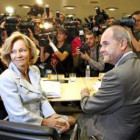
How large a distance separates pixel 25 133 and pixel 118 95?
77 cm

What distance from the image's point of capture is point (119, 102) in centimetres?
132

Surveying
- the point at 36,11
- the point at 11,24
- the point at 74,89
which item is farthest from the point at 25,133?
the point at 36,11

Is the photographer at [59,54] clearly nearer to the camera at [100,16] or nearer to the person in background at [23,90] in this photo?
the camera at [100,16]

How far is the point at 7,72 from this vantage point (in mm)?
1631

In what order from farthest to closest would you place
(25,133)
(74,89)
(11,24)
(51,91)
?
1. (11,24)
2. (74,89)
3. (51,91)
4. (25,133)

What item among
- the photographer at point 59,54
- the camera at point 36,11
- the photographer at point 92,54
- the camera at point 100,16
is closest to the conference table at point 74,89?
the photographer at point 92,54

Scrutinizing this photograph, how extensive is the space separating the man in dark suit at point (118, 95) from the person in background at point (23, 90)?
0.40 m

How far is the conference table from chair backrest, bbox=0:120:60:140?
1.30m

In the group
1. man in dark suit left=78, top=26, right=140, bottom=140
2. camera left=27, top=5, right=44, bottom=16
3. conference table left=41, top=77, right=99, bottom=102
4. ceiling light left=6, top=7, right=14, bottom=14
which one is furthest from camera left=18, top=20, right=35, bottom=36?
man in dark suit left=78, top=26, right=140, bottom=140

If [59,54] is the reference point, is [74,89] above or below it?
below

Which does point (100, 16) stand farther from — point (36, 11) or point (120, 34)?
point (120, 34)

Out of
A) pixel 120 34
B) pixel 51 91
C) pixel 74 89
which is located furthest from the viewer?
pixel 74 89

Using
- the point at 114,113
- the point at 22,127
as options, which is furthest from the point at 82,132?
the point at 22,127

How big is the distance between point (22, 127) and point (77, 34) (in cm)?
271
